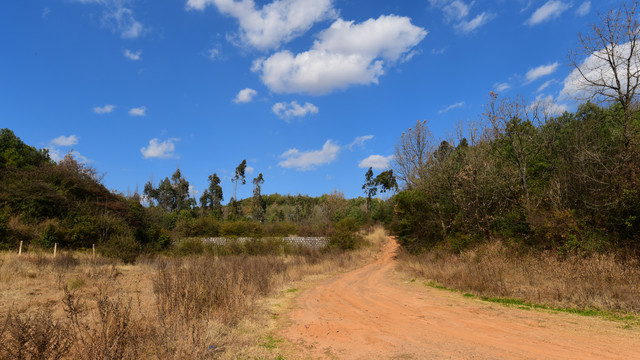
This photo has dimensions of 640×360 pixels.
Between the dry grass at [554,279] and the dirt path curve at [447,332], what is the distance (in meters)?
1.23

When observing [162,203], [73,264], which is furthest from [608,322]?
[162,203]

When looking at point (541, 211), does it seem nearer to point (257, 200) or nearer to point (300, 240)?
point (300, 240)

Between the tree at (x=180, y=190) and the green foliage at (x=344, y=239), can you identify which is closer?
the green foliage at (x=344, y=239)

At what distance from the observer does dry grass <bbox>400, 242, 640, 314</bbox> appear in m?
8.60

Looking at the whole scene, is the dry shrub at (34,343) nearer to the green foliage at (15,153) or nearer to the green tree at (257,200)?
the green foliage at (15,153)

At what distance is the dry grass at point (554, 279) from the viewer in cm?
860

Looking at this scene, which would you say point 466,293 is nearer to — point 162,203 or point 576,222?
point 576,222

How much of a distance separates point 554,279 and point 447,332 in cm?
588

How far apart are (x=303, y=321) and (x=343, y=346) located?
238cm

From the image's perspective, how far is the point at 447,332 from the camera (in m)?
6.75

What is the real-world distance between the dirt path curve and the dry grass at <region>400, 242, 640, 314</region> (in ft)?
4.04

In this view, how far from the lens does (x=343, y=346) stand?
6125mm

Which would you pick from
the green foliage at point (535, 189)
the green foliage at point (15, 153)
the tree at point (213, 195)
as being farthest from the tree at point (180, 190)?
the green foliage at point (535, 189)

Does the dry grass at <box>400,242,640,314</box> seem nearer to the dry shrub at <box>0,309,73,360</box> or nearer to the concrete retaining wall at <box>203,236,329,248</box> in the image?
the dry shrub at <box>0,309,73,360</box>
